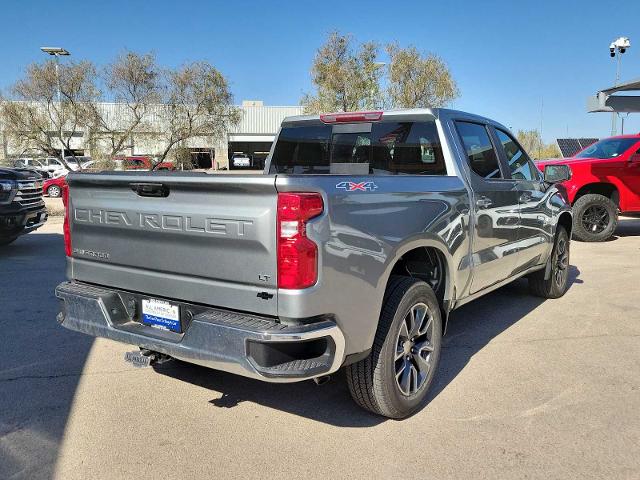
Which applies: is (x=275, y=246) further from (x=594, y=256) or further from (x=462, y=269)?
(x=594, y=256)

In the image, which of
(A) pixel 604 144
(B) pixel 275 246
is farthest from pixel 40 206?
(A) pixel 604 144

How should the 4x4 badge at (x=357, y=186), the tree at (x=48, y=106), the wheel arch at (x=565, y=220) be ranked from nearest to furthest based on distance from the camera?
the 4x4 badge at (x=357, y=186) < the wheel arch at (x=565, y=220) < the tree at (x=48, y=106)

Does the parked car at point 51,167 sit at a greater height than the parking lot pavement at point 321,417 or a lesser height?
greater

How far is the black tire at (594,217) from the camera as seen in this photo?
10594 mm

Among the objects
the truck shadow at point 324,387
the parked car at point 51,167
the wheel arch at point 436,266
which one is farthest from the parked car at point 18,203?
the parked car at point 51,167

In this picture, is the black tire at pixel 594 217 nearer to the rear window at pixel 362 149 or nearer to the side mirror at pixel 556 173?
the side mirror at pixel 556 173

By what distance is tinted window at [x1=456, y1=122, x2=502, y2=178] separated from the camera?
427 centimetres

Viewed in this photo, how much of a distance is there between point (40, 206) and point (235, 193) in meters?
7.95

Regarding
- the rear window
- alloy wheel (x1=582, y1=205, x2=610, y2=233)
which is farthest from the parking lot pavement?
alloy wheel (x1=582, y1=205, x2=610, y2=233)

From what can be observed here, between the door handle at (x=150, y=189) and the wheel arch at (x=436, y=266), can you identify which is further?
the wheel arch at (x=436, y=266)

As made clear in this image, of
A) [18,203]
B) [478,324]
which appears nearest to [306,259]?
[478,324]

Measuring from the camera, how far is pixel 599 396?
146 inches

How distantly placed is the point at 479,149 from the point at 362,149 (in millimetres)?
973

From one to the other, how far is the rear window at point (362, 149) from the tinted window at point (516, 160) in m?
1.19
